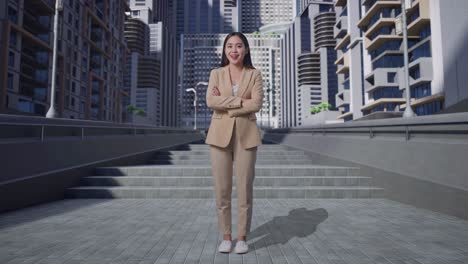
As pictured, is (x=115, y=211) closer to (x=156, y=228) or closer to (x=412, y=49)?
(x=156, y=228)

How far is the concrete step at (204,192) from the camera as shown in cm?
609

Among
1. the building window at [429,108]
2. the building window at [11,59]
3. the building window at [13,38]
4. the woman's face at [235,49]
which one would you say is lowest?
the woman's face at [235,49]

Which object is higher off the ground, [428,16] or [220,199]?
[428,16]

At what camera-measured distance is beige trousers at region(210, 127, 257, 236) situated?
3.08 metres

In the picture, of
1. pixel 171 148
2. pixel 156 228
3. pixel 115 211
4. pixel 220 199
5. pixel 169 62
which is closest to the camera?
pixel 220 199

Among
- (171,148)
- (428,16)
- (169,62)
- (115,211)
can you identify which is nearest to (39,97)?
(171,148)

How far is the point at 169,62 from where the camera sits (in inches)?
6112

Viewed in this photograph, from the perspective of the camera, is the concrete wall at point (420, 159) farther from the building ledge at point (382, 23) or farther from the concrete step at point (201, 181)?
the building ledge at point (382, 23)

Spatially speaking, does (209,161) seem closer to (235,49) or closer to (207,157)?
(207,157)

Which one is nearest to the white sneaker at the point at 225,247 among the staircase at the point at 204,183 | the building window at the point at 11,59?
the staircase at the point at 204,183

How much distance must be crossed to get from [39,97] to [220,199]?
41.6 m

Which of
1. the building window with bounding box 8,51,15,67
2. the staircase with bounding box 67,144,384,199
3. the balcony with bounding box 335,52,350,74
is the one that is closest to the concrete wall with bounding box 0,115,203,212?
the staircase with bounding box 67,144,384,199

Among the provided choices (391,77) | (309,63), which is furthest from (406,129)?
(309,63)

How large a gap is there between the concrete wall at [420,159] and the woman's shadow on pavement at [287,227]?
174 centimetres
